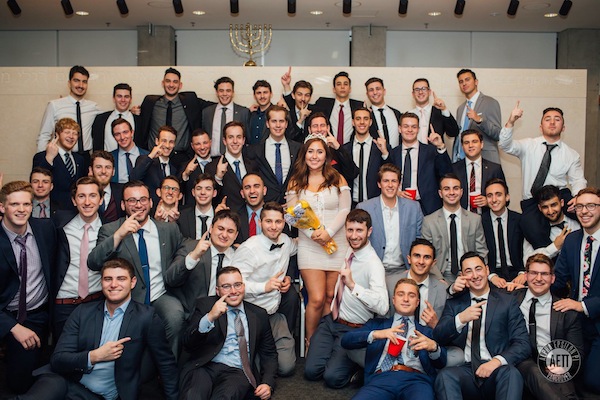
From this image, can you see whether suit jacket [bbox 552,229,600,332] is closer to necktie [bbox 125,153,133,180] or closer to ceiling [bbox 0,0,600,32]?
necktie [bbox 125,153,133,180]

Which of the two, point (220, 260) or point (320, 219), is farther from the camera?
point (320, 219)

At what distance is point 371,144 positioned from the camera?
5.72 meters

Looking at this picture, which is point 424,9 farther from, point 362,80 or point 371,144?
point 371,144

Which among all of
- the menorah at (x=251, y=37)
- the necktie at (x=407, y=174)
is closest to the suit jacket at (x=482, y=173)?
the necktie at (x=407, y=174)

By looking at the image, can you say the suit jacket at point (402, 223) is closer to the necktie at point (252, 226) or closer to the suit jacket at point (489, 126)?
the necktie at point (252, 226)

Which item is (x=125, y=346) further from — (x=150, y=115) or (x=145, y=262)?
(x=150, y=115)

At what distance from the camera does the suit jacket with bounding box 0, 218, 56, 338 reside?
163 inches

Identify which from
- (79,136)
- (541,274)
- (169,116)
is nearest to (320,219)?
(541,274)

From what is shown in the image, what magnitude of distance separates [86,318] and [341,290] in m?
1.74

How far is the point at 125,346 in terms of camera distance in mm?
3828

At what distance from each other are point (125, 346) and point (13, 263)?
1025 millimetres

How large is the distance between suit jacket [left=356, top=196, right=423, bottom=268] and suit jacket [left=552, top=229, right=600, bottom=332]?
1.06 m

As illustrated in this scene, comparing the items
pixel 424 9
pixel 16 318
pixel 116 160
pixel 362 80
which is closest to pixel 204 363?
pixel 16 318

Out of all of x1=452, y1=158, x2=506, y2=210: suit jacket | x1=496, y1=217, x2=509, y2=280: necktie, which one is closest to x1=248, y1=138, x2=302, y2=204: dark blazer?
x1=452, y1=158, x2=506, y2=210: suit jacket
